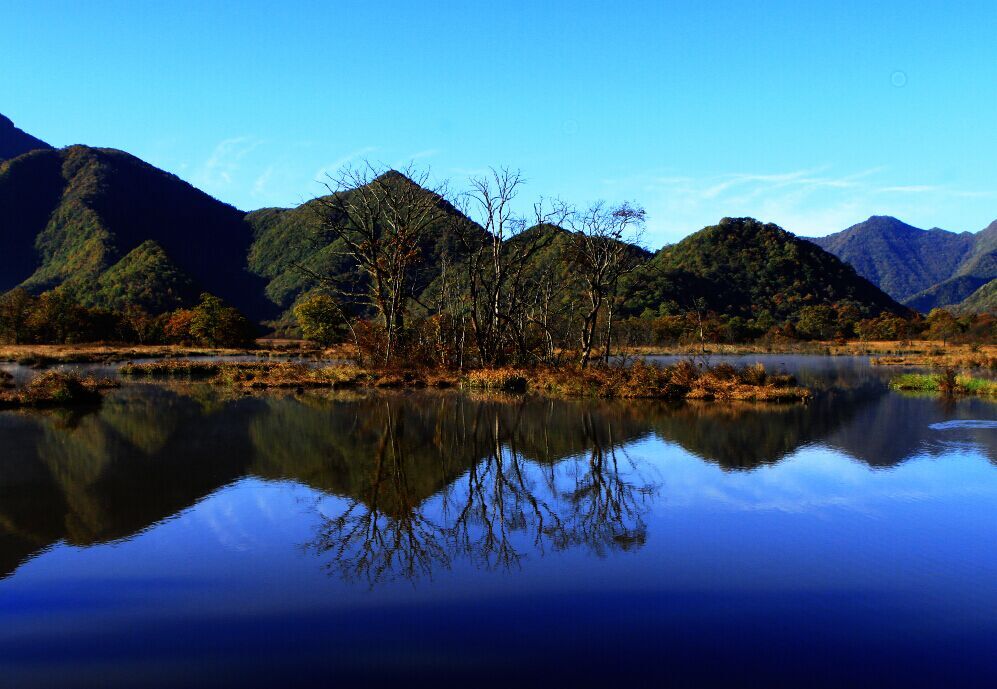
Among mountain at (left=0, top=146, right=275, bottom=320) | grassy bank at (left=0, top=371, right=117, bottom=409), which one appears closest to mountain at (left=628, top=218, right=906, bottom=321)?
mountain at (left=0, top=146, right=275, bottom=320)

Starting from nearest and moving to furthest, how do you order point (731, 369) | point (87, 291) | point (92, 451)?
point (92, 451) < point (731, 369) < point (87, 291)

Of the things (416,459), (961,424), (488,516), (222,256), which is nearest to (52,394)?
(416,459)

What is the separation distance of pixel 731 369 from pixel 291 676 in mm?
28727

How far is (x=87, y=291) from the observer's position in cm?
12056

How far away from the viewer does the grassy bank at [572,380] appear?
29.6m

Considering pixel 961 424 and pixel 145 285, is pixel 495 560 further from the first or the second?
pixel 145 285

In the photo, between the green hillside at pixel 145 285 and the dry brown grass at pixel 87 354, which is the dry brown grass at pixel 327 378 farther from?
the green hillside at pixel 145 285

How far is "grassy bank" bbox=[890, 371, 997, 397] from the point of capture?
31.5 m

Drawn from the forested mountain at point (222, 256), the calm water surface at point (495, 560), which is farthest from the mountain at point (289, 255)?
the calm water surface at point (495, 560)

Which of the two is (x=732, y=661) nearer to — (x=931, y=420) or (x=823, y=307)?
(x=931, y=420)

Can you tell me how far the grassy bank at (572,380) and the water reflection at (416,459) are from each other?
8.79ft

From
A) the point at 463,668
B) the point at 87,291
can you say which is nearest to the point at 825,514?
the point at 463,668

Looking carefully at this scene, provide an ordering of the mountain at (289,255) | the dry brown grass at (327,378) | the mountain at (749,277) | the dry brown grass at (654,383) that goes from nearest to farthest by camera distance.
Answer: the dry brown grass at (654,383)
the dry brown grass at (327,378)
the mountain at (749,277)
the mountain at (289,255)

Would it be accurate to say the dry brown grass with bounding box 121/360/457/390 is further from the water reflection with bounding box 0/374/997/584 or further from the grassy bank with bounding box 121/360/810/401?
the water reflection with bounding box 0/374/997/584
